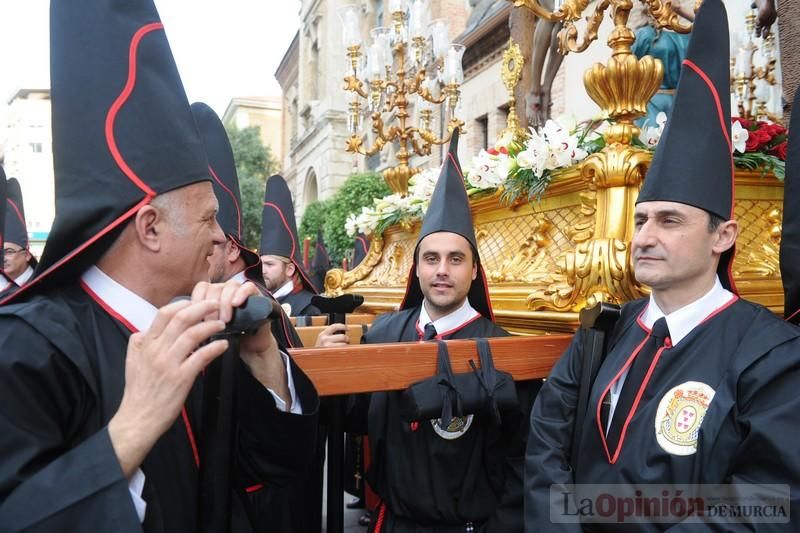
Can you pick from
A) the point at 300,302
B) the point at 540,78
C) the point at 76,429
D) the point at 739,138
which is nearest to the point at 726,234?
the point at 739,138

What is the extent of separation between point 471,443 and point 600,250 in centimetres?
100

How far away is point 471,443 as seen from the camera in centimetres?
249

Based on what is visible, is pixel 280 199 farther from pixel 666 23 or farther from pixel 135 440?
pixel 135 440

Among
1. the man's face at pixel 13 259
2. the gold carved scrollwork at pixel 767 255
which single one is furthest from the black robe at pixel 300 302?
the gold carved scrollwork at pixel 767 255

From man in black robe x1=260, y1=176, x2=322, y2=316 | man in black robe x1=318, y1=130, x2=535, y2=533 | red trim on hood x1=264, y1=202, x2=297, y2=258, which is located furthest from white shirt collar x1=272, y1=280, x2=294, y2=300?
man in black robe x1=318, y1=130, x2=535, y2=533

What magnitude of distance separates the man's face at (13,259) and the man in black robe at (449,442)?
5003mm

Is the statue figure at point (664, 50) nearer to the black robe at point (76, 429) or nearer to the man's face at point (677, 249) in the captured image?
the man's face at point (677, 249)

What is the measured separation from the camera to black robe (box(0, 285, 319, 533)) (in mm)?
1105

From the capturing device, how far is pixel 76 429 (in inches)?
49.8

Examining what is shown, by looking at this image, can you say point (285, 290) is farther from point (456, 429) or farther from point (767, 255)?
point (767, 255)

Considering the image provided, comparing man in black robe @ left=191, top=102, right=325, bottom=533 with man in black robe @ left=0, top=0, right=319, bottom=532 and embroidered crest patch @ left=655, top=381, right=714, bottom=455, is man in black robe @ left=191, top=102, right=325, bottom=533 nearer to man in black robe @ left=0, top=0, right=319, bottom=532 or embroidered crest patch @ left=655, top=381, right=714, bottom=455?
man in black robe @ left=0, top=0, right=319, bottom=532

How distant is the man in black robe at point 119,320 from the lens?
3.74 ft

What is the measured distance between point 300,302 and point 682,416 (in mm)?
4815

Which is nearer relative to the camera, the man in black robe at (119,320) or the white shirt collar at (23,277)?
the man in black robe at (119,320)
